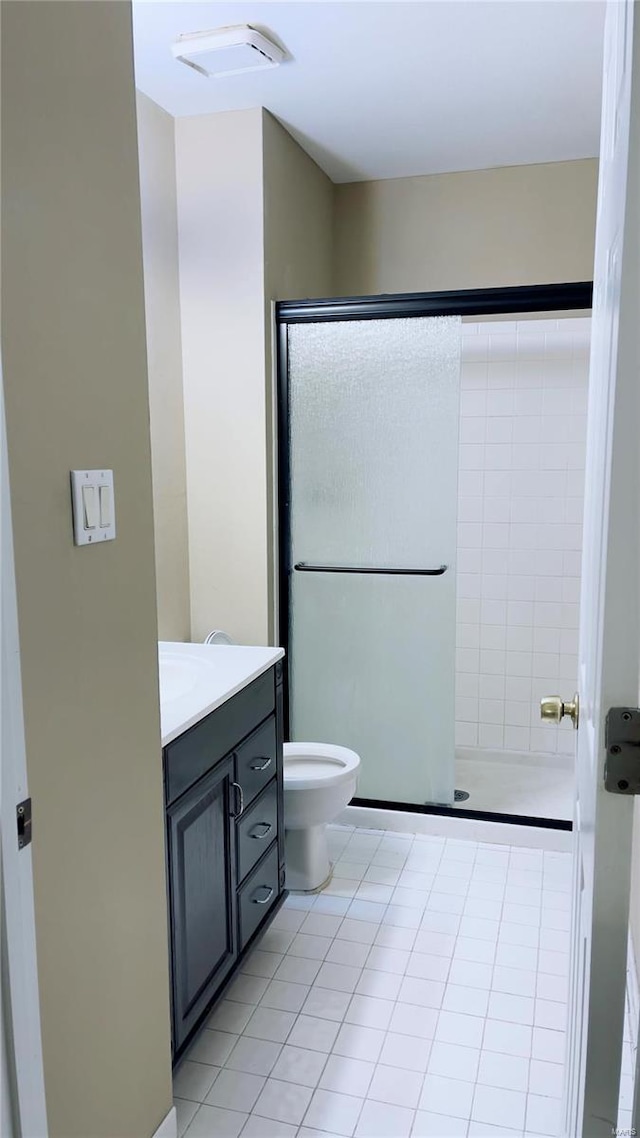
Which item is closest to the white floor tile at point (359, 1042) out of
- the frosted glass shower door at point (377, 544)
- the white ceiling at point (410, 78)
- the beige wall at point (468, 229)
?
the frosted glass shower door at point (377, 544)

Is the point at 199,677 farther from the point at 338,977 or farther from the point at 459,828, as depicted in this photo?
the point at 459,828

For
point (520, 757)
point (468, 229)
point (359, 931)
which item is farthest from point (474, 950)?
point (468, 229)

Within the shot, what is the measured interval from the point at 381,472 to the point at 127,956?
186 centimetres

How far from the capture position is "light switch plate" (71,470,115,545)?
4.00ft

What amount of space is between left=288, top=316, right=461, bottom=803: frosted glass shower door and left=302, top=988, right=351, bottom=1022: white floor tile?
101 centimetres

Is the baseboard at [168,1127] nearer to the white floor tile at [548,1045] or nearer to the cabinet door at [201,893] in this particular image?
the cabinet door at [201,893]

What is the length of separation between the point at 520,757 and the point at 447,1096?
194 centimetres

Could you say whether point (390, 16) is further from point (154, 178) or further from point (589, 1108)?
point (589, 1108)

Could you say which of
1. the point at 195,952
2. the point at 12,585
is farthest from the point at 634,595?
the point at 195,952

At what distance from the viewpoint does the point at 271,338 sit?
2.85 metres

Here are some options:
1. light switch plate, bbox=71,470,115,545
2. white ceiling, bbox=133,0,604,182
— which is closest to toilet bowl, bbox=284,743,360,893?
light switch plate, bbox=71,470,115,545

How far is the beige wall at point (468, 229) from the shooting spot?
320cm

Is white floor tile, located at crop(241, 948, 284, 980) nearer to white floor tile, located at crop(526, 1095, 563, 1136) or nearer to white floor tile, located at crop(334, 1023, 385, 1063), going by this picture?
white floor tile, located at crop(334, 1023, 385, 1063)

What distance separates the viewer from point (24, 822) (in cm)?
103
